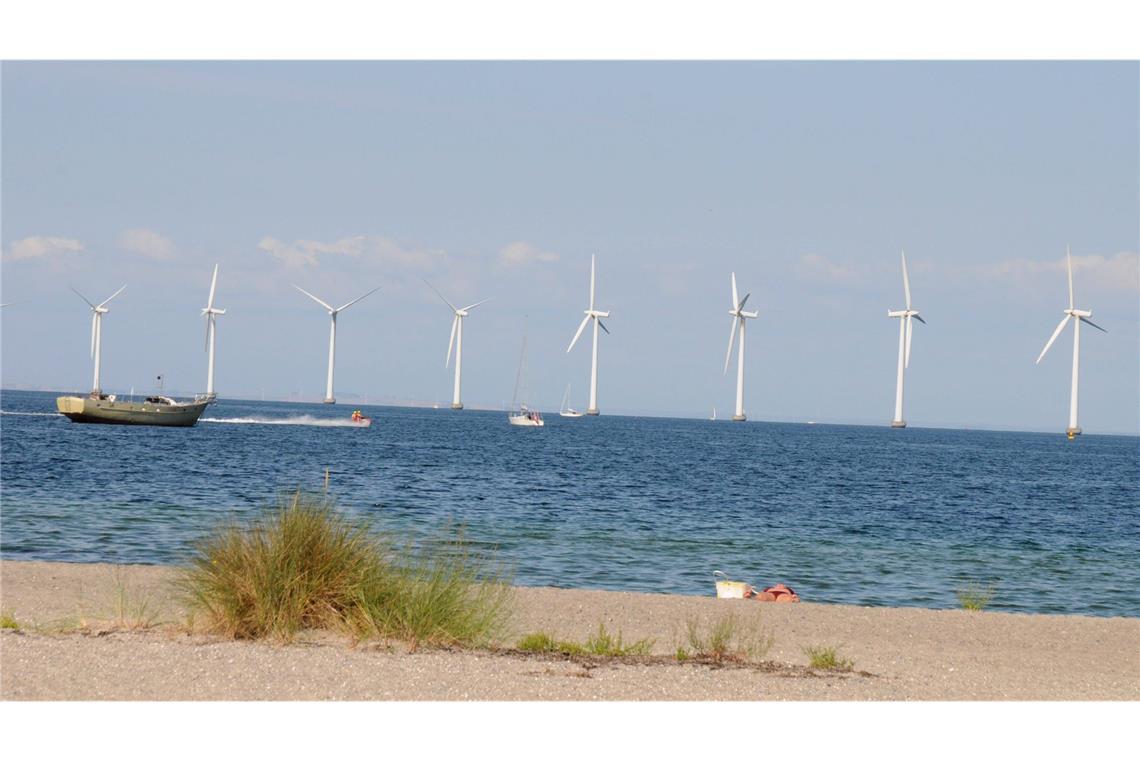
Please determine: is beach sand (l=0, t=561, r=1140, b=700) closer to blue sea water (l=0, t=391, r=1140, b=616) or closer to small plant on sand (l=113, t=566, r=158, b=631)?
small plant on sand (l=113, t=566, r=158, b=631)

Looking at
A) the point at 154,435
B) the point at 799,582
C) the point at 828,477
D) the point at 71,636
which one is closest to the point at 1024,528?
the point at 799,582

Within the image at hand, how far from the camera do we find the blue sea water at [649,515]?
29594 mm

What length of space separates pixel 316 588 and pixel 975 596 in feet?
58.2

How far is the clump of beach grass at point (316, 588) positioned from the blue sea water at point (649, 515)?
1706 millimetres

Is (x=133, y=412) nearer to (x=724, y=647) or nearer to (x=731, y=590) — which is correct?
(x=731, y=590)

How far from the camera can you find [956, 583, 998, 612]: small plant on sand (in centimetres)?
2462

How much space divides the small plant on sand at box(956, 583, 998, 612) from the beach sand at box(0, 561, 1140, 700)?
2.93 m

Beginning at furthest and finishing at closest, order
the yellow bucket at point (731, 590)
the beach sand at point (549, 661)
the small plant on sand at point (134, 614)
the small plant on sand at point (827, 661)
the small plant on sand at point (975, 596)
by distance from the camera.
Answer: the small plant on sand at point (975, 596)
the yellow bucket at point (731, 590)
the small plant on sand at point (134, 614)
the small plant on sand at point (827, 661)
the beach sand at point (549, 661)

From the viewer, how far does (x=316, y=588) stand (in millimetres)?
14961

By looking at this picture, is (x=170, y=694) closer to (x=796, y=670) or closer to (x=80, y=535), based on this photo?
(x=796, y=670)

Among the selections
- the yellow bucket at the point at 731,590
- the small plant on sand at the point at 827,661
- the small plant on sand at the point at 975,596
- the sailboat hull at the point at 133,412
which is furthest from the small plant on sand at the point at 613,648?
the sailboat hull at the point at 133,412

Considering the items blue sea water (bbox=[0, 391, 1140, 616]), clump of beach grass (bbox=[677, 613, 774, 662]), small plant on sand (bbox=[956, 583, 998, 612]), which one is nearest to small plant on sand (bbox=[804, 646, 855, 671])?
clump of beach grass (bbox=[677, 613, 774, 662])

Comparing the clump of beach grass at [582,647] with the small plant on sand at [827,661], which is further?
the clump of beach grass at [582,647]

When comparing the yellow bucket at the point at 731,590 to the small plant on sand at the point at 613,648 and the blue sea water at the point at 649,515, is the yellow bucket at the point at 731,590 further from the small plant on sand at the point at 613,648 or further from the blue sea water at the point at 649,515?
the small plant on sand at the point at 613,648
